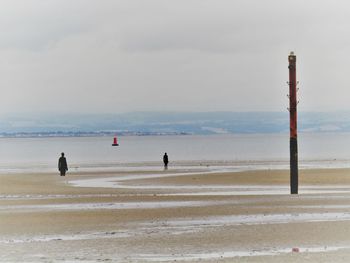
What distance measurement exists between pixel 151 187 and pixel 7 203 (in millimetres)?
10372

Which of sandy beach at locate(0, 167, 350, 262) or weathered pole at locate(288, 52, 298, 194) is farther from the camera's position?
weathered pole at locate(288, 52, 298, 194)

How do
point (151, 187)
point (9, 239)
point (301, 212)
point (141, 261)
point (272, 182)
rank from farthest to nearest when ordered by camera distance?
point (272, 182), point (151, 187), point (301, 212), point (9, 239), point (141, 261)

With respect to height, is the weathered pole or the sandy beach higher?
the weathered pole

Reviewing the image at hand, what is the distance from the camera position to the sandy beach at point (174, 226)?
15727mm

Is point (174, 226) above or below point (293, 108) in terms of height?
below

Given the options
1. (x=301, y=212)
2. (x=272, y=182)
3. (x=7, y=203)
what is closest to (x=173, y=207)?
(x=301, y=212)

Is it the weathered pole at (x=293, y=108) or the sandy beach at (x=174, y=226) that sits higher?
the weathered pole at (x=293, y=108)

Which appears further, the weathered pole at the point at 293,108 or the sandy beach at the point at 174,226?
the weathered pole at the point at 293,108

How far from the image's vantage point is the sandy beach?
15.7m

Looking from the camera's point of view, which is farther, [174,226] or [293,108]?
[293,108]

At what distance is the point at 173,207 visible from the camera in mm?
25469

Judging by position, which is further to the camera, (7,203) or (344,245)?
(7,203)

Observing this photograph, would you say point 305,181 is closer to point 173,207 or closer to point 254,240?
point 173,207

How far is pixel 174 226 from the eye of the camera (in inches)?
796
